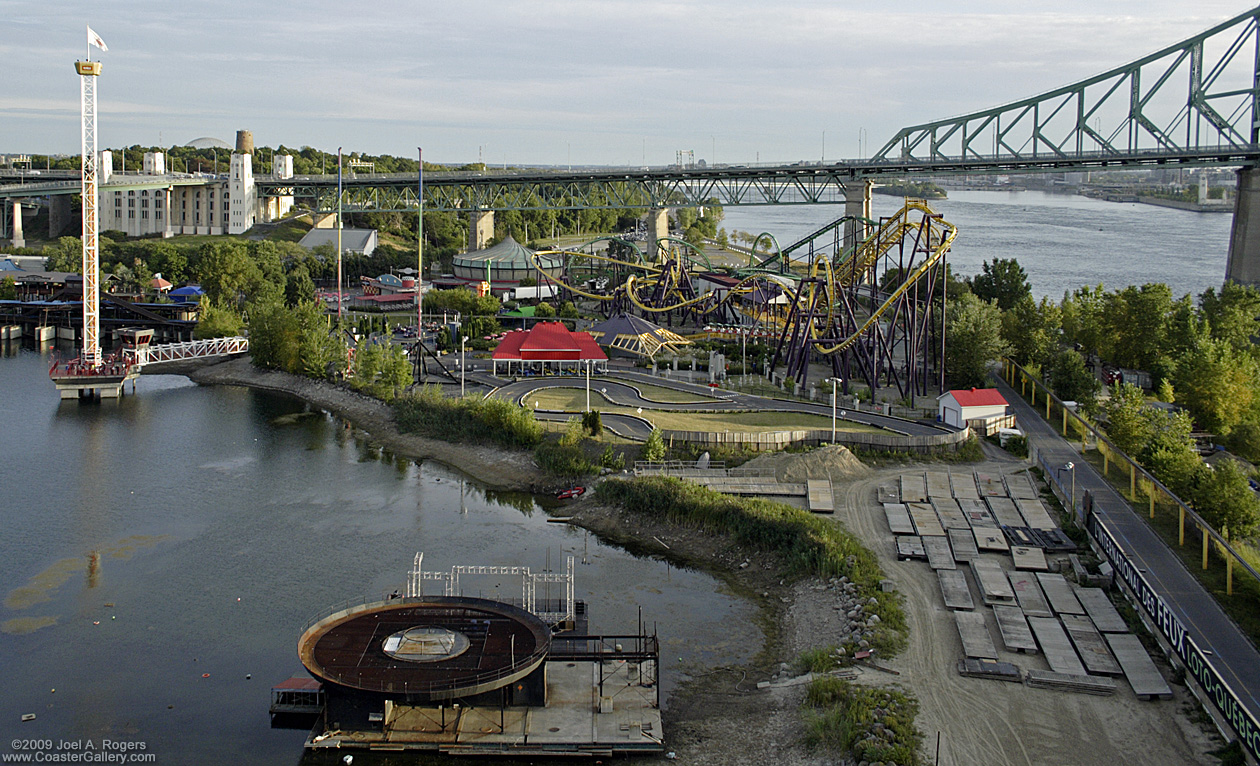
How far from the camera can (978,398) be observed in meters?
53.7

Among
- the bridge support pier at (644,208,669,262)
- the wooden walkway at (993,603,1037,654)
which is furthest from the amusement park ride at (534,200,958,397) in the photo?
the wooden walkway at (993,603,1037,654)

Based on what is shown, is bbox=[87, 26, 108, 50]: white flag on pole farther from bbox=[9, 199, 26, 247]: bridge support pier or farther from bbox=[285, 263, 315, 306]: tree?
bbox=[9, 199, 26, 247]: bridge support pier

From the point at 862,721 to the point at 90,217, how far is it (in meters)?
60.5

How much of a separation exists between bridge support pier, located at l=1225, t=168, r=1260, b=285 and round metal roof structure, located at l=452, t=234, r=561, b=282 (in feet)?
188

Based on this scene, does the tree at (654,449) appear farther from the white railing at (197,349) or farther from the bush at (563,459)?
the white railing at (197,349)

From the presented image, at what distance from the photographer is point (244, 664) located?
1225 inches

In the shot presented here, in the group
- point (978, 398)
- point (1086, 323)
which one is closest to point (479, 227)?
point (1086, 323)

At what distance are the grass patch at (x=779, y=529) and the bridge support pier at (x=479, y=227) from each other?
8789cm

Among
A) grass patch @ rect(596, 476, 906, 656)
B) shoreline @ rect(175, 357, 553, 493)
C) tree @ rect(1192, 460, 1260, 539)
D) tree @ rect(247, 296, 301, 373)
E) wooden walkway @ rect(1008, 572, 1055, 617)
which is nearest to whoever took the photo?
wooden walkway @ rect(1008, 572, 1055, 617)

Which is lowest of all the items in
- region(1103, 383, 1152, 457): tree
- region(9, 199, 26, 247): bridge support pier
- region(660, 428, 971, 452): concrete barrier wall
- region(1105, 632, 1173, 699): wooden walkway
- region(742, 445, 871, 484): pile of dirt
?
region(1105, 632, 1173, 699): wooden walkway

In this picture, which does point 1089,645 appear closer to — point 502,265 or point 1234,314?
point 1234,314

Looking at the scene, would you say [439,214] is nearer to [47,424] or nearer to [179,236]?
[179,236]

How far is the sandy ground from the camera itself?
26.0 meters

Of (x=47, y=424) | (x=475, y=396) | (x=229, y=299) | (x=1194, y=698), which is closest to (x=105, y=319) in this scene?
(x=229, y=299)
